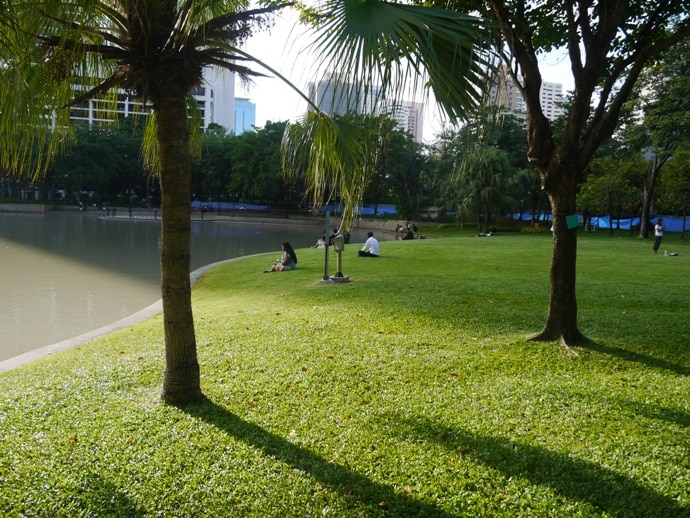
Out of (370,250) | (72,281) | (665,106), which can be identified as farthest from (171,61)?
(665,106)

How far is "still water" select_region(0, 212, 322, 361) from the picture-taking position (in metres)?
10.3

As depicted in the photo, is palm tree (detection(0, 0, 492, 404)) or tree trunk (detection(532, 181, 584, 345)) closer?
palm tree (detection(0, 0, 492, 404))

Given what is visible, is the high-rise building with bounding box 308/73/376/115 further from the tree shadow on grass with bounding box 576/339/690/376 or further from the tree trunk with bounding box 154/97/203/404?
the tree shadow on grass with bounding box 576/339/690/376

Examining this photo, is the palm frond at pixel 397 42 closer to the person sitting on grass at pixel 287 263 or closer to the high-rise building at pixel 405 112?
the high-rise building at pixel 405 112

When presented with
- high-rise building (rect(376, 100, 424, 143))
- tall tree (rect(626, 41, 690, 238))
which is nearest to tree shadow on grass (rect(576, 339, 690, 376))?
high-rise building (rect(376, 100, 424, 143))

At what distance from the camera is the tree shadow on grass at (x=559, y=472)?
10.9 feet

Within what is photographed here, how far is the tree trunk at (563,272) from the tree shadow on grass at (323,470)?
13.3ft

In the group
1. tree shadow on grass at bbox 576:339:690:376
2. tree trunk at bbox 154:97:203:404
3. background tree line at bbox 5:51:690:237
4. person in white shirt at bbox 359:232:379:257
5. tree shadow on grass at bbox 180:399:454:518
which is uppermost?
background tree line at bbox 5:51:690:237

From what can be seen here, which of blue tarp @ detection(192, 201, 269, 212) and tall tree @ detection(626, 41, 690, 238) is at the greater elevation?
tall tree @ detection(626, 41, 690, 238)

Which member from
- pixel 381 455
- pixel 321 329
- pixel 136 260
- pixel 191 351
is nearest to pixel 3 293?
pixel 136 260

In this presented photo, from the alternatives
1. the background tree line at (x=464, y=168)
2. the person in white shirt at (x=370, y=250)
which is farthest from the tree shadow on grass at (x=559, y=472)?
the person in white shirt at (x=370, y=250)

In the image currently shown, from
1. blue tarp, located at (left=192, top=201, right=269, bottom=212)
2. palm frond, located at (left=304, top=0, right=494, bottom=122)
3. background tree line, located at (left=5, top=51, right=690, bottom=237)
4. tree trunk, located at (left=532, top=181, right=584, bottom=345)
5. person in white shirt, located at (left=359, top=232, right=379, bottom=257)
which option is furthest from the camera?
blue tarp, located at (left=192, top=201, right=269, bottom=212)

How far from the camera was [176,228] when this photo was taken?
459cm

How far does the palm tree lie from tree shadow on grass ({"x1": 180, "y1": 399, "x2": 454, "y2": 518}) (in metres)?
0.57
